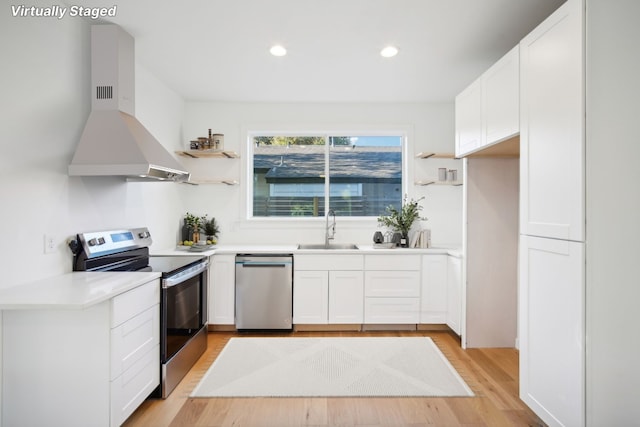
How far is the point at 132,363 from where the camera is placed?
6.72ft

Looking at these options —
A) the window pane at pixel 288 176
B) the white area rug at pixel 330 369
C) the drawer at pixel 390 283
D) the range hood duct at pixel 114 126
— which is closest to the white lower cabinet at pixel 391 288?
the drawer at pixel 390 283

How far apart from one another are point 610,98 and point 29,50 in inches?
121

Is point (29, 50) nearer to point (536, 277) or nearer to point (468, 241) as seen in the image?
point (536, 277)

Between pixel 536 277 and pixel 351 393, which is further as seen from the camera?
pixel 351 393

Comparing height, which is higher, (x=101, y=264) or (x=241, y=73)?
(x=241, y=73)

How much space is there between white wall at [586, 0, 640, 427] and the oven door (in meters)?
2.42

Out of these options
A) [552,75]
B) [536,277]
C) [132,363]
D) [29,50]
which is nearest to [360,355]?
[536,277]

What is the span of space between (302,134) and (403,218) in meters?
1.59

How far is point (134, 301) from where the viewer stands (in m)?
2.08

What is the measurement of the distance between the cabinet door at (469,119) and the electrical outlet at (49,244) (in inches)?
121

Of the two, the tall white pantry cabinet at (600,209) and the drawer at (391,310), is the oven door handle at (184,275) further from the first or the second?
the tall white pantry cabinet at (600,209)

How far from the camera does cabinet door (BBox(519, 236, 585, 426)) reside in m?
1.71

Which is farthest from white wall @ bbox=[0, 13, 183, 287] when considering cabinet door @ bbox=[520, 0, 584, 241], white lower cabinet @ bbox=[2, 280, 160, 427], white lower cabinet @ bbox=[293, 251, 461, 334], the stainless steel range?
cabinet door @ bbox=[520, 0, 584, 241]

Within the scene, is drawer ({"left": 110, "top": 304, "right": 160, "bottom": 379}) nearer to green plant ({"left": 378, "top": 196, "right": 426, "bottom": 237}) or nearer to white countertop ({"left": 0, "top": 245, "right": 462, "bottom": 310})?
white countertop ({"left": 0, "top": 245, "right": 462, "bottom": 310})
